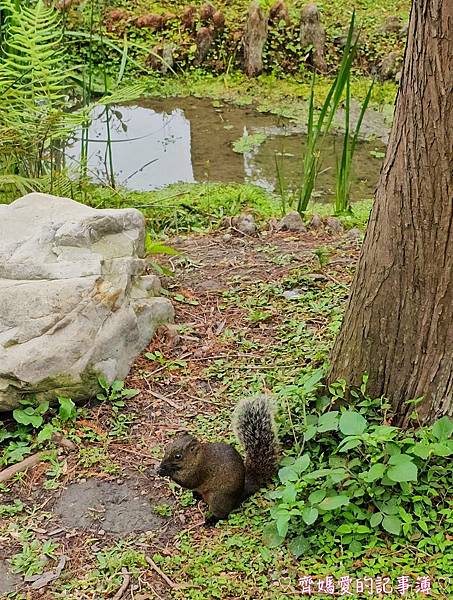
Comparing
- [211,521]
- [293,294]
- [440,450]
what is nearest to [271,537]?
[211,521]

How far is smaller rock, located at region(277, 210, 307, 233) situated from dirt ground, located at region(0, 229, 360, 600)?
446 mm

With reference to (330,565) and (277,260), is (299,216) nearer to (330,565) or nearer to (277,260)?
(277,260)

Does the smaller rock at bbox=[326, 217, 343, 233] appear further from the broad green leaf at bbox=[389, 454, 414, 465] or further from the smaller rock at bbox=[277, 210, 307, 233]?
the broad green leaf at bbox=[389, 454, 414, 465]

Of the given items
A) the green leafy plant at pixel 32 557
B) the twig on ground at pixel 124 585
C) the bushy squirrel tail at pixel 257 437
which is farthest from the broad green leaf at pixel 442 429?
the green leafy plant at pixel 32 557

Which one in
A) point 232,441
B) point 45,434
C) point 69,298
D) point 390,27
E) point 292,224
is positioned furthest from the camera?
point 390,27

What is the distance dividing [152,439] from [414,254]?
1.13 metres

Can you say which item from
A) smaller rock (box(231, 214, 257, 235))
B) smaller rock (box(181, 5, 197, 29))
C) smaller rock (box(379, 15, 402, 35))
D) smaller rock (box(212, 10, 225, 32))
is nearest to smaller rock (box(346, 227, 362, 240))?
smaller rock (box(231, 214, 257, 235))

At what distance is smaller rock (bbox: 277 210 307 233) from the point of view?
15.2 ft

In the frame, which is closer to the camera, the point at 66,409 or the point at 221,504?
the point at 221,504

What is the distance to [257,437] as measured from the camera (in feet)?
8.21

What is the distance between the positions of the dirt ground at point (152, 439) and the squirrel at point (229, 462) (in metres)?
0.12

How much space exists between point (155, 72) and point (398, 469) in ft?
22.4

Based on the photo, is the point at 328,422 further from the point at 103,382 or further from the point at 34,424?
the point at 34,424

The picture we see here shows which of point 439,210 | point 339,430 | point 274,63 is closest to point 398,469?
point 339,430
